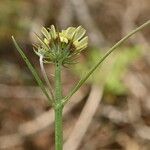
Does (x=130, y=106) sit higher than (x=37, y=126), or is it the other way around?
(x=37, y=126)

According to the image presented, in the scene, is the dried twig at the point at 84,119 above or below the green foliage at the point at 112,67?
below

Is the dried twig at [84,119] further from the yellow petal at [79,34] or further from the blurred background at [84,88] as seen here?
the yellow petal at [79,34]

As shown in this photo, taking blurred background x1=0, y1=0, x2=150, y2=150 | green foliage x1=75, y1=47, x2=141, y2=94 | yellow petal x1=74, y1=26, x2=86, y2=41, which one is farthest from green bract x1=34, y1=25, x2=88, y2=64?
green foliage x1=75, y1=47, x2=141, y2=94

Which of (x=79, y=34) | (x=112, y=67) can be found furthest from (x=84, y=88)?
(x=79, y=34)

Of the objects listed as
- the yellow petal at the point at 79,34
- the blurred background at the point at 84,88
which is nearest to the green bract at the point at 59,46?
the yellow petal at the point at 79,34

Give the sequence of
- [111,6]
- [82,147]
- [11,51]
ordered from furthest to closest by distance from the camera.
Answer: [111,6], [11,51], [82,147]

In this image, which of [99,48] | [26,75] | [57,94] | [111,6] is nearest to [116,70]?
[99,48]

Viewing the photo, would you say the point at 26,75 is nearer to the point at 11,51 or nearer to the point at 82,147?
the point at 11,51
